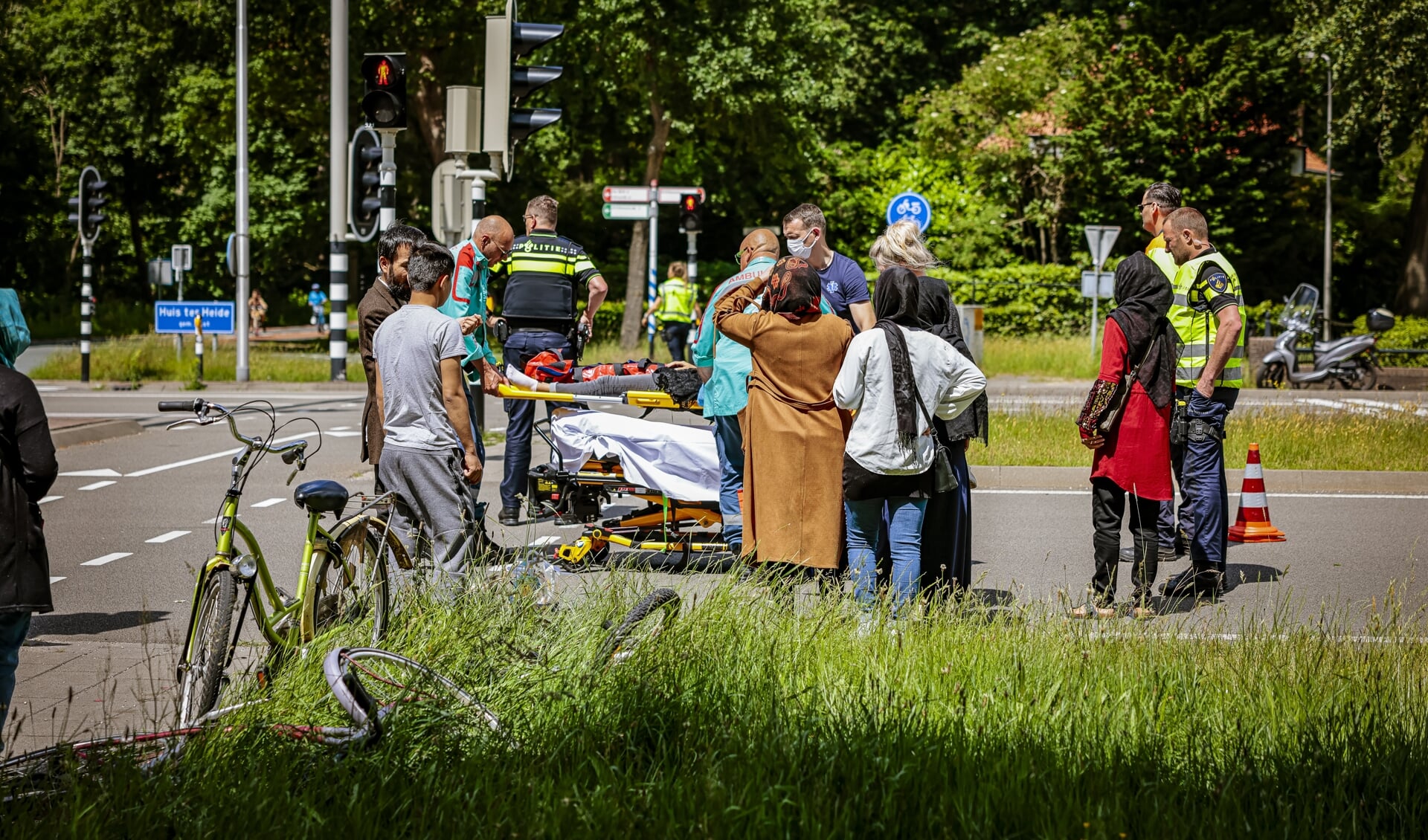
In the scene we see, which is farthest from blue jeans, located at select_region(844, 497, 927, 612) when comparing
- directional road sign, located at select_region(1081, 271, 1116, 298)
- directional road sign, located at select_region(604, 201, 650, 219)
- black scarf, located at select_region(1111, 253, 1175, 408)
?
directional road sign, located at select_region(1081, 271, 1116, 298)

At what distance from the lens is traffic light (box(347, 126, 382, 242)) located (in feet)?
57.2

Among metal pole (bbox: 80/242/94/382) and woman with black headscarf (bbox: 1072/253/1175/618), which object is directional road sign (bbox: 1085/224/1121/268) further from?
woman with black headscarf (bbox: 1072/253/1175/618)

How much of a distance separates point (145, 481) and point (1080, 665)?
1003 cm

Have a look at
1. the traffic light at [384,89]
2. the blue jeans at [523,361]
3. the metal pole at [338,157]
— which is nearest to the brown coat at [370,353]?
the blue jeans at [523,361]

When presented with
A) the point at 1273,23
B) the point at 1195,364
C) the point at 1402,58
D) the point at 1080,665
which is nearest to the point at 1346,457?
the point at 1195,364

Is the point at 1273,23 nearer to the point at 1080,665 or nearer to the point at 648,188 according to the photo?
the point at 648,188

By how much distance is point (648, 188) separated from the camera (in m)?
25.5

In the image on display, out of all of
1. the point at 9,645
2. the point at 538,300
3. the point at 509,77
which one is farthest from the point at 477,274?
the point at 9,645

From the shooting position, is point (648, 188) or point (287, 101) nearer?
point (648, 188)

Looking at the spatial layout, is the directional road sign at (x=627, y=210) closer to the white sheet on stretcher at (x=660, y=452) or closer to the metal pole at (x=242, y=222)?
the metal pole at (x=242, y=222)

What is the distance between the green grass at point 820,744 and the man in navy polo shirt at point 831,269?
9.48 ft

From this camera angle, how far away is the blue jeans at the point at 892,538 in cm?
619

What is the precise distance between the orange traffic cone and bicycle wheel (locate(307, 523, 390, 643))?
19.4 feet

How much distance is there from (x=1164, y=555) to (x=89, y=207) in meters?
21.7
